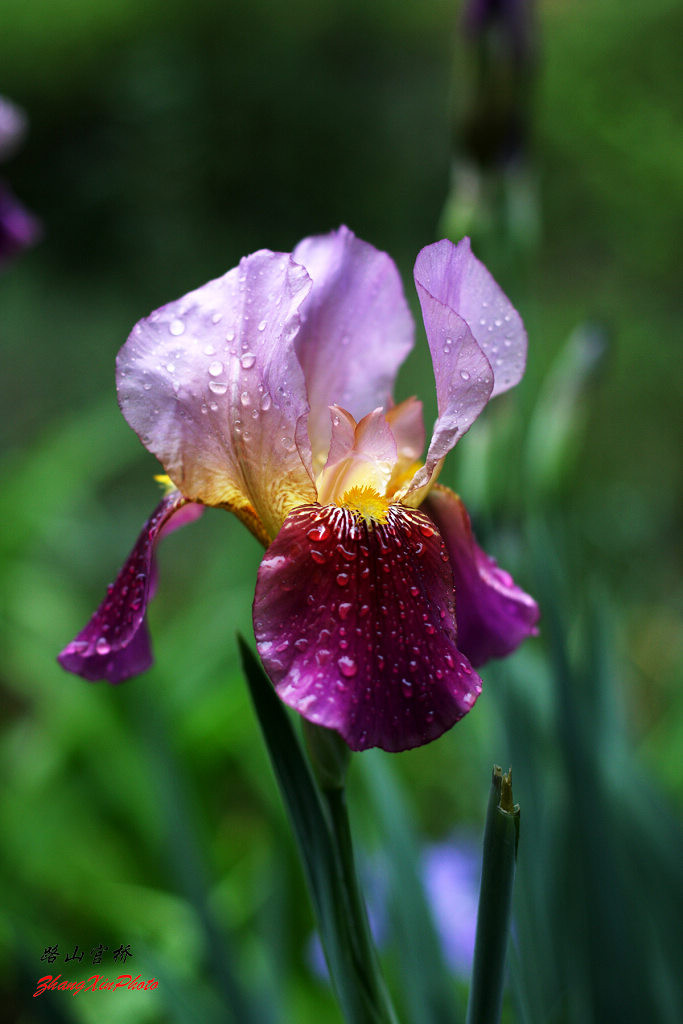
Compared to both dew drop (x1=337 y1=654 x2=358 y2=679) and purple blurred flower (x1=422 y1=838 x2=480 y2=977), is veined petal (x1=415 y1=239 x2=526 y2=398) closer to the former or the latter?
dew drop (x1=337 y1=654 x2=358 y2=679)

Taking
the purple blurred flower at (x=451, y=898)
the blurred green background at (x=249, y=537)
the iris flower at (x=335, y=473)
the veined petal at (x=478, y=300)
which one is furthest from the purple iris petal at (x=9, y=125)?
the purple blurred flower at (x=451, y=898)

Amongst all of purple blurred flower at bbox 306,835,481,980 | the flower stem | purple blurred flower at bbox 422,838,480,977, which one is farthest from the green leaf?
purple blurred flower at bbox 422,838,480,977

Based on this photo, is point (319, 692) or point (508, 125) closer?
point (319, 692)

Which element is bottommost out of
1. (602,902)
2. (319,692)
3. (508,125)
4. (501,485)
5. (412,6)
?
(602,902)

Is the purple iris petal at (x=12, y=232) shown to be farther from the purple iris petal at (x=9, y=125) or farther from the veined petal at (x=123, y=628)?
the veined petal at (x=123, y=628)

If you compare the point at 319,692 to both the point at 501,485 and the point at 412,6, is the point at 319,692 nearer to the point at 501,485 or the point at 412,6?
the point at 501,485

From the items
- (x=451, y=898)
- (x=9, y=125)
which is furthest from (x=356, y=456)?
(x=451, y=898)

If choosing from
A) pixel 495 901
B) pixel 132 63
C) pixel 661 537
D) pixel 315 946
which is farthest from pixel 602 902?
pixel 132 63
